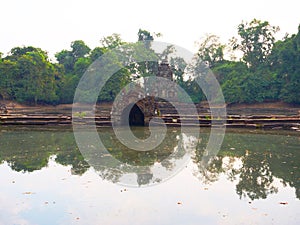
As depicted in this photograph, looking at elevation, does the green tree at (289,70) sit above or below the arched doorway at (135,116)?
above

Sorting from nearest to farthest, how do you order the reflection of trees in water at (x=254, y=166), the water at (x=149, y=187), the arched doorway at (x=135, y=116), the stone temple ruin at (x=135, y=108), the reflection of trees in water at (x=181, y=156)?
the water at (x=149, y=187), the reflection of trees in water at (x=254, y=166), the reflection of trees in water at (x=181, y=156), the stone temple ruin at (x=135, y=108), the arched doorway at (x=135, y=116)

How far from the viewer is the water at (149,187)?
5.23 metres

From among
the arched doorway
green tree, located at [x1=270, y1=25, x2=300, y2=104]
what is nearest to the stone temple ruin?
the arched doorway

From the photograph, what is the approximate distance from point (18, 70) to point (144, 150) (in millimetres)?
44315

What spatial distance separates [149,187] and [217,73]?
56071 millimetres

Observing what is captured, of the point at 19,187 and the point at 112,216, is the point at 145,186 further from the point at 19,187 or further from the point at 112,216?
the point at 19,187

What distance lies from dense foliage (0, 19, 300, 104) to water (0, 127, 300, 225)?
40684 mm

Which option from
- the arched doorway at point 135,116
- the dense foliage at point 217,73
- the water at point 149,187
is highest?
the dense foliage at point 217,73

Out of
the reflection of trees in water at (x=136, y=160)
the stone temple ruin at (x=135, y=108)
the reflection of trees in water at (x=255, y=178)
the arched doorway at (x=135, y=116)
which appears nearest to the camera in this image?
the reflection of trees in water at (x=255, y=178)

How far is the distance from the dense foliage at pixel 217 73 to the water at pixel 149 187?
40.7 meters

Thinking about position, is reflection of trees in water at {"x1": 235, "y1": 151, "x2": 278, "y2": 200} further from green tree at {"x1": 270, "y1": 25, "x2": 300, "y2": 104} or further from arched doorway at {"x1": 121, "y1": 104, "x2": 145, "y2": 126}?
green tree at {"x1": 270, "y1": 25, "x2": 300, "y2": 104}

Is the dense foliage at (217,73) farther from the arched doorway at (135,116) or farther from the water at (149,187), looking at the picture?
the water at (149,187)

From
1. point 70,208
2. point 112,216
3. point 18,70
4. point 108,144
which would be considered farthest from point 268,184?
point 18,70

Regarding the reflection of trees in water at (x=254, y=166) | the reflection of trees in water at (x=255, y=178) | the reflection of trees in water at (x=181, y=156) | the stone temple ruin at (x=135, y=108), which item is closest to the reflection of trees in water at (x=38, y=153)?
the reflection of trees in water at (x=181, y=156)
